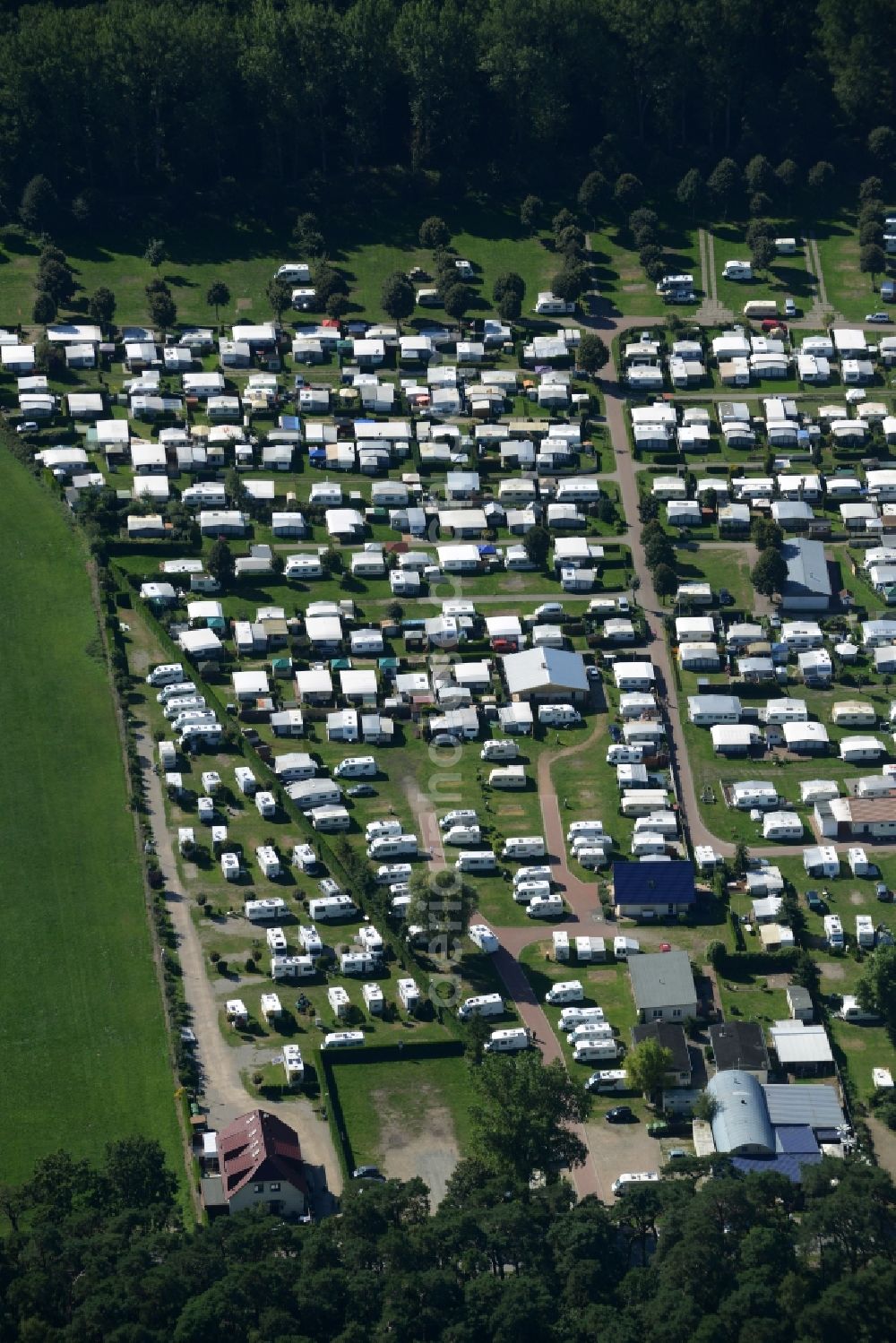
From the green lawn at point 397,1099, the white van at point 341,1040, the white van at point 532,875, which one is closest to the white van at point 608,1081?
the green lawn at point 397,1099

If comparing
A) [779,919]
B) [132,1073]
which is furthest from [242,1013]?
[779,919]

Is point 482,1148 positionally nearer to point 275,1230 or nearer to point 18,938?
point 275,1230

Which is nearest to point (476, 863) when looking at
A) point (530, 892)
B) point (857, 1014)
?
point (530, 892)

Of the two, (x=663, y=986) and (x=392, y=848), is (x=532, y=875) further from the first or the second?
(x=663, y=986)

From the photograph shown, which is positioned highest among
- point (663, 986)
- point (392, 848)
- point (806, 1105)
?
point (392, 848)

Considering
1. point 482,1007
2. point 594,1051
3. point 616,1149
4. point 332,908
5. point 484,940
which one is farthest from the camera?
point 332,908

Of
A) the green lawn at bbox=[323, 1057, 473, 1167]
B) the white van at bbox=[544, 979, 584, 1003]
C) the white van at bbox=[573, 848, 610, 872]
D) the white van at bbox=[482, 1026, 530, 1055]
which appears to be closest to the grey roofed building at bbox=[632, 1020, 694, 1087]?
the white van at bbox=[544, 979, 584, 1003]

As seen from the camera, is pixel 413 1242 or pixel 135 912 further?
pixel 135 912
